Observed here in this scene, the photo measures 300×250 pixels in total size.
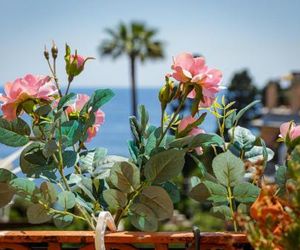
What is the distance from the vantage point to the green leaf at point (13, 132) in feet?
2.25

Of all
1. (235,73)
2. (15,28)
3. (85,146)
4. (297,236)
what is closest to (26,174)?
(85,146)

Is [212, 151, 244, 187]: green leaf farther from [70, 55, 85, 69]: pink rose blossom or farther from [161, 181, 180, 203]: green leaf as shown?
[70, 55, 85, 69]: pink rose blossom

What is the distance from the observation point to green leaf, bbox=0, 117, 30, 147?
2.25 ft

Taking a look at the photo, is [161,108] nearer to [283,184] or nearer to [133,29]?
[283,184]

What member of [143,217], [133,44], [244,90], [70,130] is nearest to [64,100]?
[70,130]

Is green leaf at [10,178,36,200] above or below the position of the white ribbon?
above

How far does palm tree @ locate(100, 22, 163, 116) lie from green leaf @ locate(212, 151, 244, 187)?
17.1m

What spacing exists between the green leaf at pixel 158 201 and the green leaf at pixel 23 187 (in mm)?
108

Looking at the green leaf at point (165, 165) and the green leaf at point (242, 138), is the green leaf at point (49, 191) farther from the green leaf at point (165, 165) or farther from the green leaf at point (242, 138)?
the green leaf at point (242, 138)

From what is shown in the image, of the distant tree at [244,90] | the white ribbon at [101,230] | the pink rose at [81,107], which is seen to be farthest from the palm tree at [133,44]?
the white ribbon at [101,230]

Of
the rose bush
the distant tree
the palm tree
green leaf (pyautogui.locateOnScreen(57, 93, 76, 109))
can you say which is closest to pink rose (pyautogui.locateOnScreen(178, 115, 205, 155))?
the rose bush

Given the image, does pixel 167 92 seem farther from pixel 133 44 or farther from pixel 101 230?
pixel 133 44

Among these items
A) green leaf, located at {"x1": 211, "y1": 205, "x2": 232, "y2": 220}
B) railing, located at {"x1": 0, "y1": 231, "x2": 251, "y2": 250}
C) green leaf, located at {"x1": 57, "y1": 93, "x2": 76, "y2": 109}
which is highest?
green leaf, located at {"x1": 57, "y1": 93, "x2": 76, "y2": 109}

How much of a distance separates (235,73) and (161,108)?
1866cm
